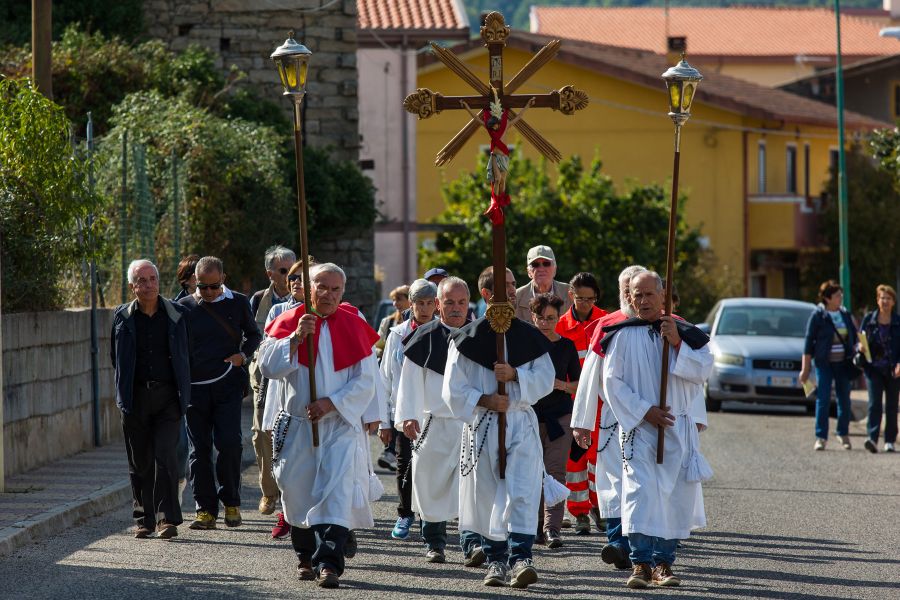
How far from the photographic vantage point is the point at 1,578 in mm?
9570

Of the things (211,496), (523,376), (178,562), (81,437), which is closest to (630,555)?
(523,376)

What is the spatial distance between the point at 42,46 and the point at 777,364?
37.9ft

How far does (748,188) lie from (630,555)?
3812 cm

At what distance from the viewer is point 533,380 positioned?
9531 millimetres

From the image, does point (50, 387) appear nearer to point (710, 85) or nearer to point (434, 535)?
point (434, 535)

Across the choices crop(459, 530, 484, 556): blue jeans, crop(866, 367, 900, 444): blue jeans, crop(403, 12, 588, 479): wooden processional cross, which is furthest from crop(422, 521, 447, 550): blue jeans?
crop(866, 367, 900, 444): blue jeans

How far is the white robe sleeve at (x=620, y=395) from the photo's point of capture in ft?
31.4

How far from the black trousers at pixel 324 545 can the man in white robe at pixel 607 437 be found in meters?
1.57

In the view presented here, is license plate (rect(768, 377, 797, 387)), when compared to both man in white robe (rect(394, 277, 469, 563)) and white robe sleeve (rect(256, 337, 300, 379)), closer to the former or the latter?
man in white robe (rect(394, 277, 469, 563))

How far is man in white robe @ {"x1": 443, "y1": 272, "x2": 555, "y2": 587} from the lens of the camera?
9.42 metres

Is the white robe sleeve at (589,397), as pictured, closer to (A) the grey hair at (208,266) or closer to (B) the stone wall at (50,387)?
(A) the grey hair at (208,266)

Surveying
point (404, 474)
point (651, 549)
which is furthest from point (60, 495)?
point (651, 549)

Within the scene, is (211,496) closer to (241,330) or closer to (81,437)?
(241,330)

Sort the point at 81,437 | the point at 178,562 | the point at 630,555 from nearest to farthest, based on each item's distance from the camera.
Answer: the point at 630,555, the point at 178,562, the point at 81,437
